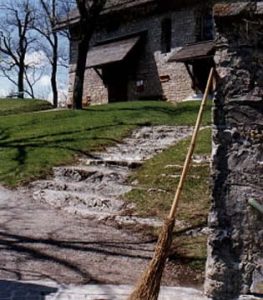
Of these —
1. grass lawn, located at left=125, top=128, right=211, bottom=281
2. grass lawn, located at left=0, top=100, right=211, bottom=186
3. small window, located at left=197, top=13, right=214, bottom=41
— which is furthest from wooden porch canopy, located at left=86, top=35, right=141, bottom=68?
grass lawn, located at left=125, top=128, right=211, bottom=281

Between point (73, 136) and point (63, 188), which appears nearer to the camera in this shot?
point (63, 188)

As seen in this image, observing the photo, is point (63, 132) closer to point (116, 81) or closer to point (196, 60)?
point (196, 60)

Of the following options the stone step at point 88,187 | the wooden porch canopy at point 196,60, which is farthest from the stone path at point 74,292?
the wooden porch canopy at point 196,60

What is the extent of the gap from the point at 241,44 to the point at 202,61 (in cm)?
1839

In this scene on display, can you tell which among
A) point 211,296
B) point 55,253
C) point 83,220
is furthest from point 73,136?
point 211,296

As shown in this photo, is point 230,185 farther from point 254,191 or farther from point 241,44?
point 241,44

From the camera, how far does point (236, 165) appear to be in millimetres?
4309

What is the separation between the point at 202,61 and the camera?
22359 millimetres

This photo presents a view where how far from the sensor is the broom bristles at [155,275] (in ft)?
13.5

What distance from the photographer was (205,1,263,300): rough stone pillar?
4254mm

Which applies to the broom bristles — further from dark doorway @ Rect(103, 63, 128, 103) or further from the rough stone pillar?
dark doorway @ Rect(103, 63, 128, 103)

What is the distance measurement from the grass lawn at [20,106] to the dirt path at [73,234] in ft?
47.6

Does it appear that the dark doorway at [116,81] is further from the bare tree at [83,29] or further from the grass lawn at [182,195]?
the grass lawn at [182,195]

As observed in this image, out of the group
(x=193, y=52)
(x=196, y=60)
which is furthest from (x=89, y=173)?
(x=193, y=52)
